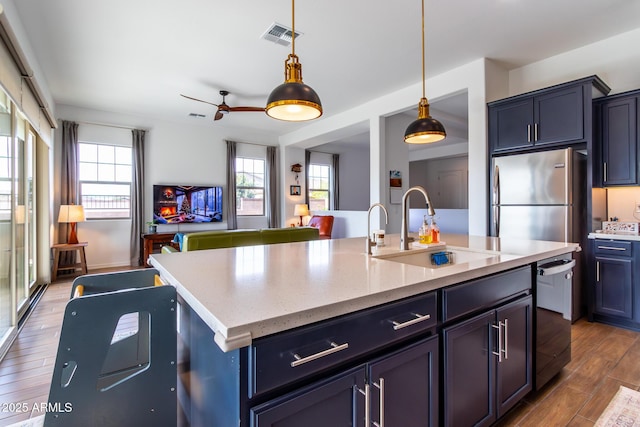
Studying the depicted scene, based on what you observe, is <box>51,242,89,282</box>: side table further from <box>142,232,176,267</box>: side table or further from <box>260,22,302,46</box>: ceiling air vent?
<box>260,22,302,46</box>: ceiling air vent

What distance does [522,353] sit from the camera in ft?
5.55

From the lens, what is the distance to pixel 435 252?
2025 millimetres

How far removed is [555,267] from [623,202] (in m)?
2.39

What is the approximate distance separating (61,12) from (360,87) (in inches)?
139

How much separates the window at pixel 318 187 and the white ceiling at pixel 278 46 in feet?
12.7

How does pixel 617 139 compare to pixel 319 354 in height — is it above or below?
above

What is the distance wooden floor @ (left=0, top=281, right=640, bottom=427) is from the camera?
1.75m

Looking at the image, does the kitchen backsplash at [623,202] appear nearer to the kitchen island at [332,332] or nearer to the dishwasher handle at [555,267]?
the dishwasher handle at [555,267]

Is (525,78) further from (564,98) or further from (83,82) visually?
(83,82)

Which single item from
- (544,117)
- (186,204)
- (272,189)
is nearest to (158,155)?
(186,204)

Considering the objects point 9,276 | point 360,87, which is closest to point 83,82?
point 9,276

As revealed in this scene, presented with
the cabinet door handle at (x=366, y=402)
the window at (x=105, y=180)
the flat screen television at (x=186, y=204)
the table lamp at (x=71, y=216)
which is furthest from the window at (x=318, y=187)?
the cabinet door handle at (x=366, y=402)

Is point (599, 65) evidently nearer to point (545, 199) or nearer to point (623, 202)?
point (623, 202)

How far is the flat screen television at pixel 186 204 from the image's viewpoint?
6219mm
